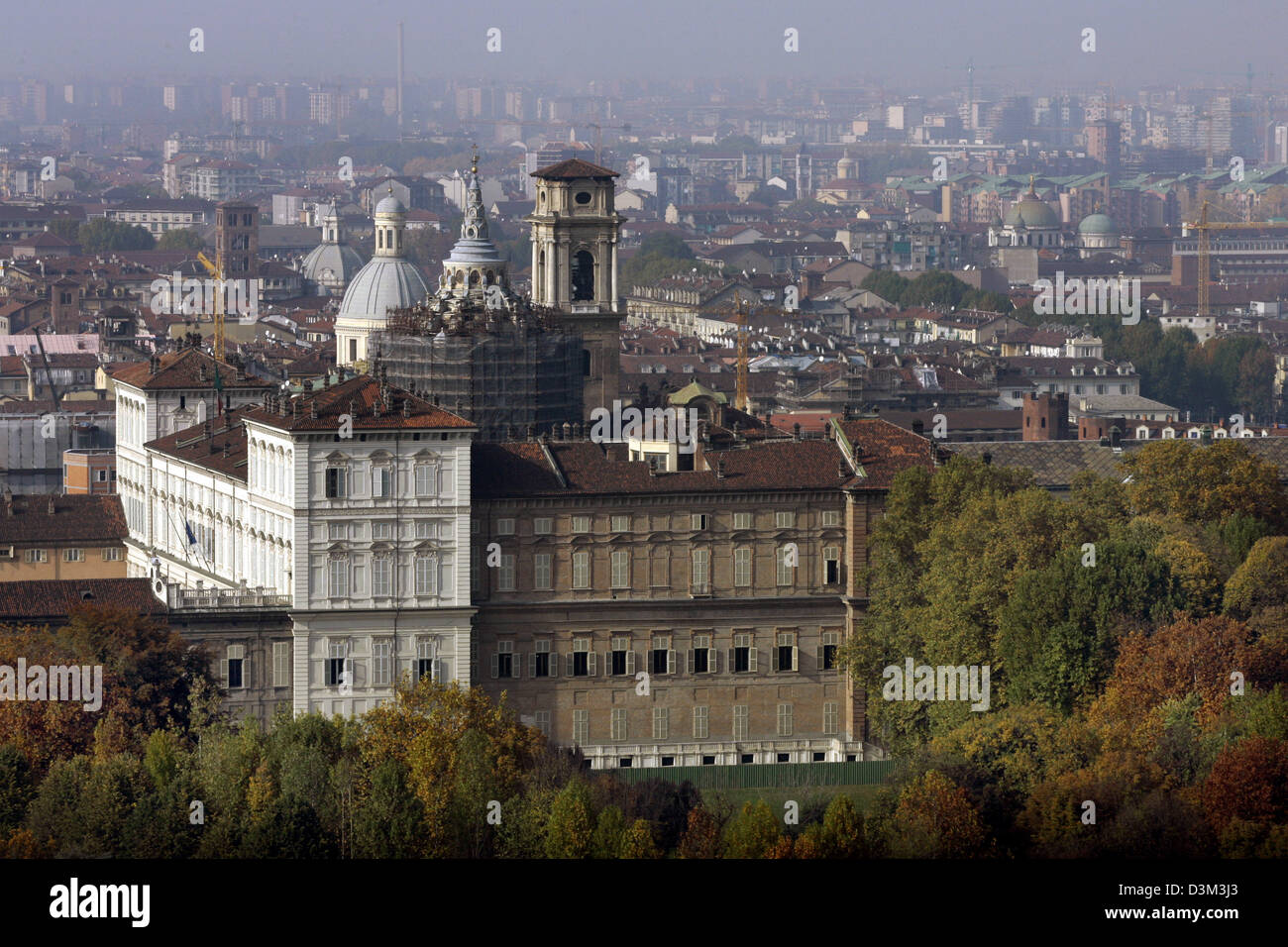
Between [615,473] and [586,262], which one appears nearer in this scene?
[615,473]

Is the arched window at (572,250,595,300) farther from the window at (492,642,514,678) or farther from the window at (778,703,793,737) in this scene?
the window at (492,642,514,678)

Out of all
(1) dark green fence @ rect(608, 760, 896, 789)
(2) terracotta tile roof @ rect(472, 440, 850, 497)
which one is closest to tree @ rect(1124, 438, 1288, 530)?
(2) terracotta tile roof @ rect(472, 440, 850, 497)

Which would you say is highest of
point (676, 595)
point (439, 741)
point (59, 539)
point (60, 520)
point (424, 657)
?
point (60, 520)

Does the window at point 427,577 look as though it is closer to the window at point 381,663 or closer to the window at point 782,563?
the window at point 381,663

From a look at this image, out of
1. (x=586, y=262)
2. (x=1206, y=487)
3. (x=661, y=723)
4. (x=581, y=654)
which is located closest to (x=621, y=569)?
(x=581, y=654)

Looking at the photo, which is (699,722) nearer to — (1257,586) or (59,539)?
(1257,586)

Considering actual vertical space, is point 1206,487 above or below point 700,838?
above

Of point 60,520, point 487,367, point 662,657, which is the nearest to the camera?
point 662,657
